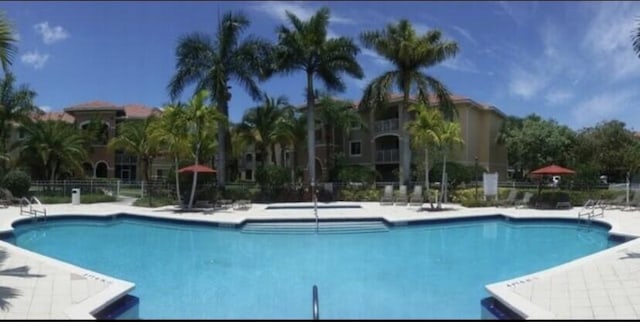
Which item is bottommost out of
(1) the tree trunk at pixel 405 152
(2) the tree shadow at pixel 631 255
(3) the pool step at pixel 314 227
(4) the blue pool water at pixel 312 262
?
(4) the blue pool water at pixel 312 262

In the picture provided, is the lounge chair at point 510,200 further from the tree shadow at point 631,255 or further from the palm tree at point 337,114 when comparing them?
the tree shadow at point 631,255

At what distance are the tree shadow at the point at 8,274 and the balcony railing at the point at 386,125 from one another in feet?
104

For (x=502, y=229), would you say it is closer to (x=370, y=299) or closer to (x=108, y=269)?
(x=370, y=299)

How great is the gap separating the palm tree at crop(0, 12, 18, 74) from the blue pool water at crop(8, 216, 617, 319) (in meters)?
4.33

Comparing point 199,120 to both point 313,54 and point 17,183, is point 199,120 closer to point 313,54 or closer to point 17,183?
point 313,54

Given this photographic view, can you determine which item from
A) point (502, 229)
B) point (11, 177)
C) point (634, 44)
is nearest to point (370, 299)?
point (634, 44)

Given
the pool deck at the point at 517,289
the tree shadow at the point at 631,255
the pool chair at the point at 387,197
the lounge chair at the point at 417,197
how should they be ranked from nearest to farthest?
the pool deck at the point at 517,289 → the tree shadow at the point at 631,255 → the lounge chair at the point at 417,197 → the pool chair at the point at 387,197

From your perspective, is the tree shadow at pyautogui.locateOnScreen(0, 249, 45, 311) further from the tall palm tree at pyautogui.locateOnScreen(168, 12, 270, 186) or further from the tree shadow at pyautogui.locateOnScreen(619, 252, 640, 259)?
the tall palm tree at pyautogui.locateOnScreen(168, 12, 270, 186)

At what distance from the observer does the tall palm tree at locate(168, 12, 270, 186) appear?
28.4 metres

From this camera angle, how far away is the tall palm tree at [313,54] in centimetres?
2916

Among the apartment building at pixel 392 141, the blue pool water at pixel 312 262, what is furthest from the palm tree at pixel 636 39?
the apartment building at pixel 392 141

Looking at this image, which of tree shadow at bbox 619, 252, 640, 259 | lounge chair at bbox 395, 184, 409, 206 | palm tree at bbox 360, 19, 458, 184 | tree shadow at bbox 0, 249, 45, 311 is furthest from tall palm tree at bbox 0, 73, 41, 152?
tree shadow at bbox 619, 252, 640, 259

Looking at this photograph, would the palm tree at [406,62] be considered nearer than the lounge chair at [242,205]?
No

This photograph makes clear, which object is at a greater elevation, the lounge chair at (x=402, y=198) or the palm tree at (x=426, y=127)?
the palm tree at (x=426, y=127)
